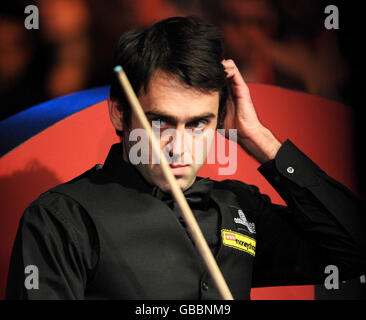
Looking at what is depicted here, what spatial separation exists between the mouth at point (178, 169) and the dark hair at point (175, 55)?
7.3 inches

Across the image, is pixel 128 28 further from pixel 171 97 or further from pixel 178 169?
pixel 178 169

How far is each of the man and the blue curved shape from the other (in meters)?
0.33

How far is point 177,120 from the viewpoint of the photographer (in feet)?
4.75

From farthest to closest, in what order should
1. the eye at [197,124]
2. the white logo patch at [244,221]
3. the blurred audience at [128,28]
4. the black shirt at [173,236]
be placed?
the blurred audience at [128,28]
the white logo patch at [244,221]
the eye at [197,124]
the black shirt at [173,236]

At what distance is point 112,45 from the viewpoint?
1857 mm

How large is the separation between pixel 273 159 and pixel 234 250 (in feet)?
0.92

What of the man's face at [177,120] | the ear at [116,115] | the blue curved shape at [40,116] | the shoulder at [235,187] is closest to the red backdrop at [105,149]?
the blue curved shape at [40,116]

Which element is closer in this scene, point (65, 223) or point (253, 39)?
point (65, 223)

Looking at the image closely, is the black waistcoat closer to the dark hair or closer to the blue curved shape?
the dark hair

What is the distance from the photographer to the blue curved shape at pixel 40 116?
5.85 ft

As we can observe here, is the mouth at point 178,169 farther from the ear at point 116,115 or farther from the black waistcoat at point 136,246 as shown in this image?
the ear at point 116,115

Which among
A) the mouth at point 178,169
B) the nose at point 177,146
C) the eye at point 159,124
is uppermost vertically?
the eye at point 159,124
